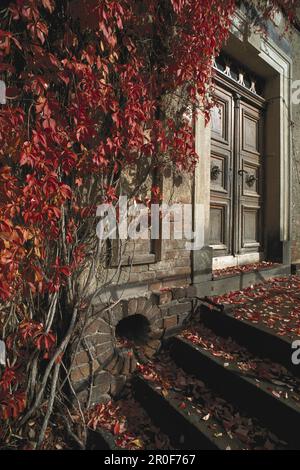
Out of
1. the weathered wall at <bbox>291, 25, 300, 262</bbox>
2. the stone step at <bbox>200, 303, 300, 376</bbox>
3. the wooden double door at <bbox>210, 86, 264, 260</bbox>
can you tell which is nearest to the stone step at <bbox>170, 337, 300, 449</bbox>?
the stone step at <bbox>200, 303, 300, 376</bbox>

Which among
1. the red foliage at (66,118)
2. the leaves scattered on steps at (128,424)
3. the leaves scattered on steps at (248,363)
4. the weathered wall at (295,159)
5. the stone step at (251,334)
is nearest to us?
the red foliage at (66,118)

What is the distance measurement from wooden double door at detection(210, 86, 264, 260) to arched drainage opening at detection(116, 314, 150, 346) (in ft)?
5.28

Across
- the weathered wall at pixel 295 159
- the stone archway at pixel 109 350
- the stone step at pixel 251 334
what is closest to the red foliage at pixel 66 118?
the stone archway at pixel 109 350

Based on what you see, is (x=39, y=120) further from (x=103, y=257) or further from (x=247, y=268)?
(x=247, y=268)

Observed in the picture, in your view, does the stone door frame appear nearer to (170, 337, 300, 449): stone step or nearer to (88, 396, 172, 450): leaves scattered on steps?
(170, 337, 300, 449): stone step

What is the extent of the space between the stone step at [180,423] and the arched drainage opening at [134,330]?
0.40 metres

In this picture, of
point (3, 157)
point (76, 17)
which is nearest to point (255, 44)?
point (76, 17)

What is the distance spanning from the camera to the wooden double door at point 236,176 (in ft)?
14.0

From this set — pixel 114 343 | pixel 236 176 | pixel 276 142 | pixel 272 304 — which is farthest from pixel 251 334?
pixel 276 142

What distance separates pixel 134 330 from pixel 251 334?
112 cm

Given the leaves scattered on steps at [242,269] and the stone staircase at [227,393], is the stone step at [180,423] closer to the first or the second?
the stone staircase at [227,393]

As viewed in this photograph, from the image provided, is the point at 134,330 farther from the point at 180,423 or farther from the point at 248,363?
the point at 248,363

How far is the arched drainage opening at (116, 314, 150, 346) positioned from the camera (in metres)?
3.05
